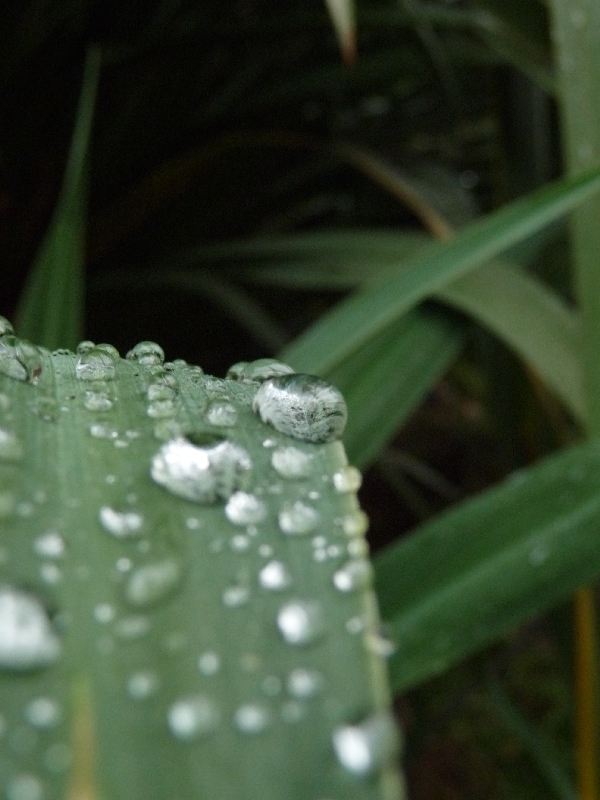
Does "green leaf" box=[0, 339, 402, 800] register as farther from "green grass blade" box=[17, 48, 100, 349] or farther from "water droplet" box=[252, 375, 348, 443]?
"green grass blade" box=[17, 48, 100, 349]

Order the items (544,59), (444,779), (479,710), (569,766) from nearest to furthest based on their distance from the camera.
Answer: (544,59), (569,766), (444,779), (479,710)

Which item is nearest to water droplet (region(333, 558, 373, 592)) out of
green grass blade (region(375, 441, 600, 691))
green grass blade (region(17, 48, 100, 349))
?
green grass blade (region(375, 441, 600, 691))

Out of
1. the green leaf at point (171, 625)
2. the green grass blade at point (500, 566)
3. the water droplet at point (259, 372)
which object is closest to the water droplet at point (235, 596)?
the green leaf at point (171, 625)

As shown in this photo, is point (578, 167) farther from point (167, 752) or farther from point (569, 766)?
point (569, 766)

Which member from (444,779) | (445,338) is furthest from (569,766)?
(445,338)

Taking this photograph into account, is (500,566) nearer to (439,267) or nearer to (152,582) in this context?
(439,267)

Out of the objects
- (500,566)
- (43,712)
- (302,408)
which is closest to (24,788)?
(43,712)
